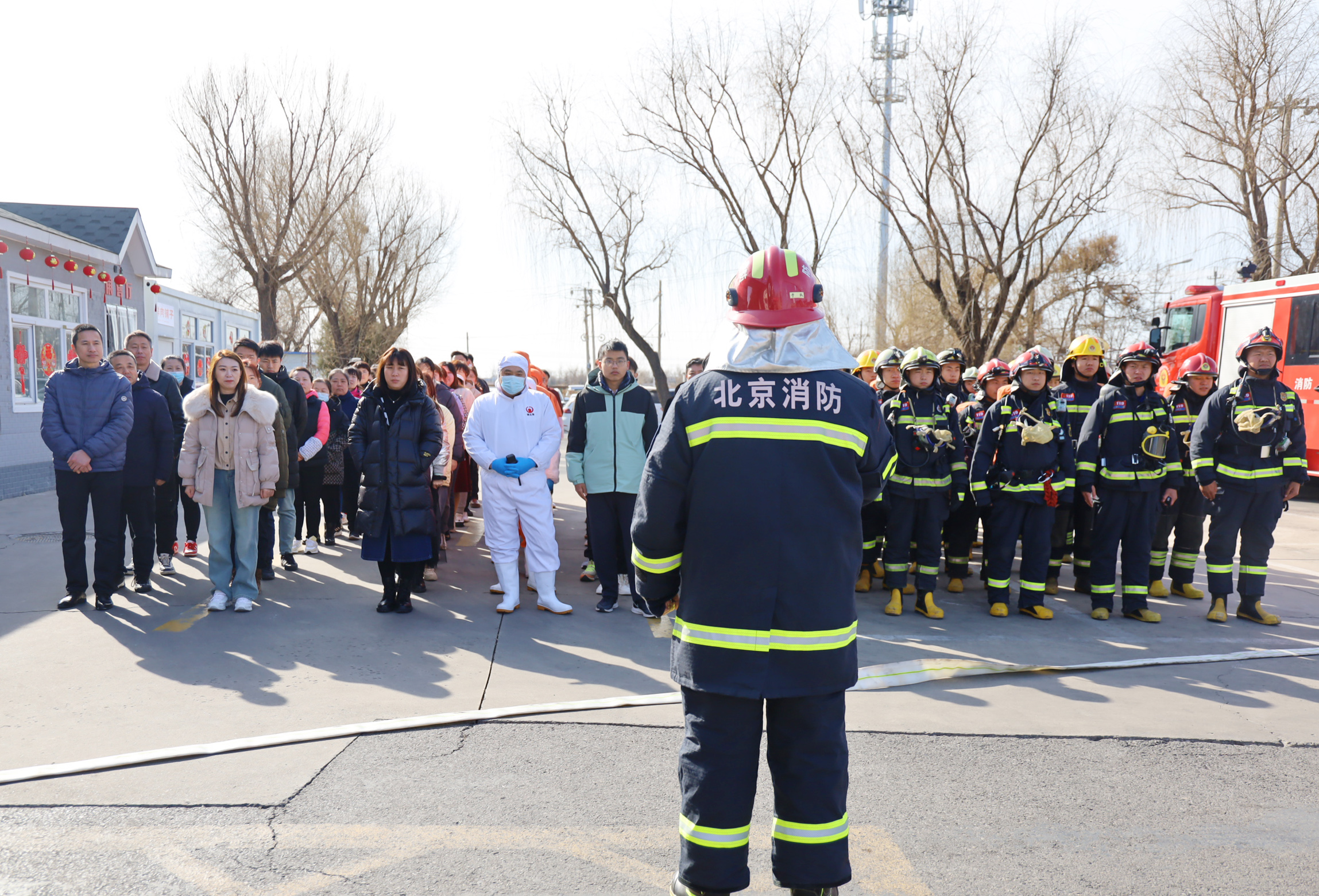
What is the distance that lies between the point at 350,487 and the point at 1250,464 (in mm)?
8567

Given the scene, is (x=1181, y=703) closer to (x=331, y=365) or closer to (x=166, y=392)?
(x=166, y=392)

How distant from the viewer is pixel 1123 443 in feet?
22.2

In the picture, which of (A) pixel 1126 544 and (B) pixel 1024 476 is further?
(A) pixel 1126 544

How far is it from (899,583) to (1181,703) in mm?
2383

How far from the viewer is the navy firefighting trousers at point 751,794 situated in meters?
2.51

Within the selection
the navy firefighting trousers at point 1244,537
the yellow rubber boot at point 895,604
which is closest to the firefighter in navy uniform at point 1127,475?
the navy firefighting trousers at point 1244,537

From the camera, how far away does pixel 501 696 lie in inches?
186

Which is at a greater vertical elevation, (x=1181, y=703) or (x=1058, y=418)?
(x=1058, y=418)

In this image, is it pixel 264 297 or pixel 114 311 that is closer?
pixel 114 311

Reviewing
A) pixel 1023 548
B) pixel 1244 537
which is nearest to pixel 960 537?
pixel 1023 548

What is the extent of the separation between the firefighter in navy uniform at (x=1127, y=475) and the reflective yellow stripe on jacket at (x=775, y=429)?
17.2ft

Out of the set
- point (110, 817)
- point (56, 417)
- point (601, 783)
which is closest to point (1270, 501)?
point (601, 783)

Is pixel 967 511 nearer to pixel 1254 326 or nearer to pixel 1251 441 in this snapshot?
pixel 1251 441

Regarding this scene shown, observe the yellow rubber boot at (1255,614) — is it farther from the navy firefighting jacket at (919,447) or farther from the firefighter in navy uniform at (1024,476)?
the navy firefighting jacket at (919,447)
